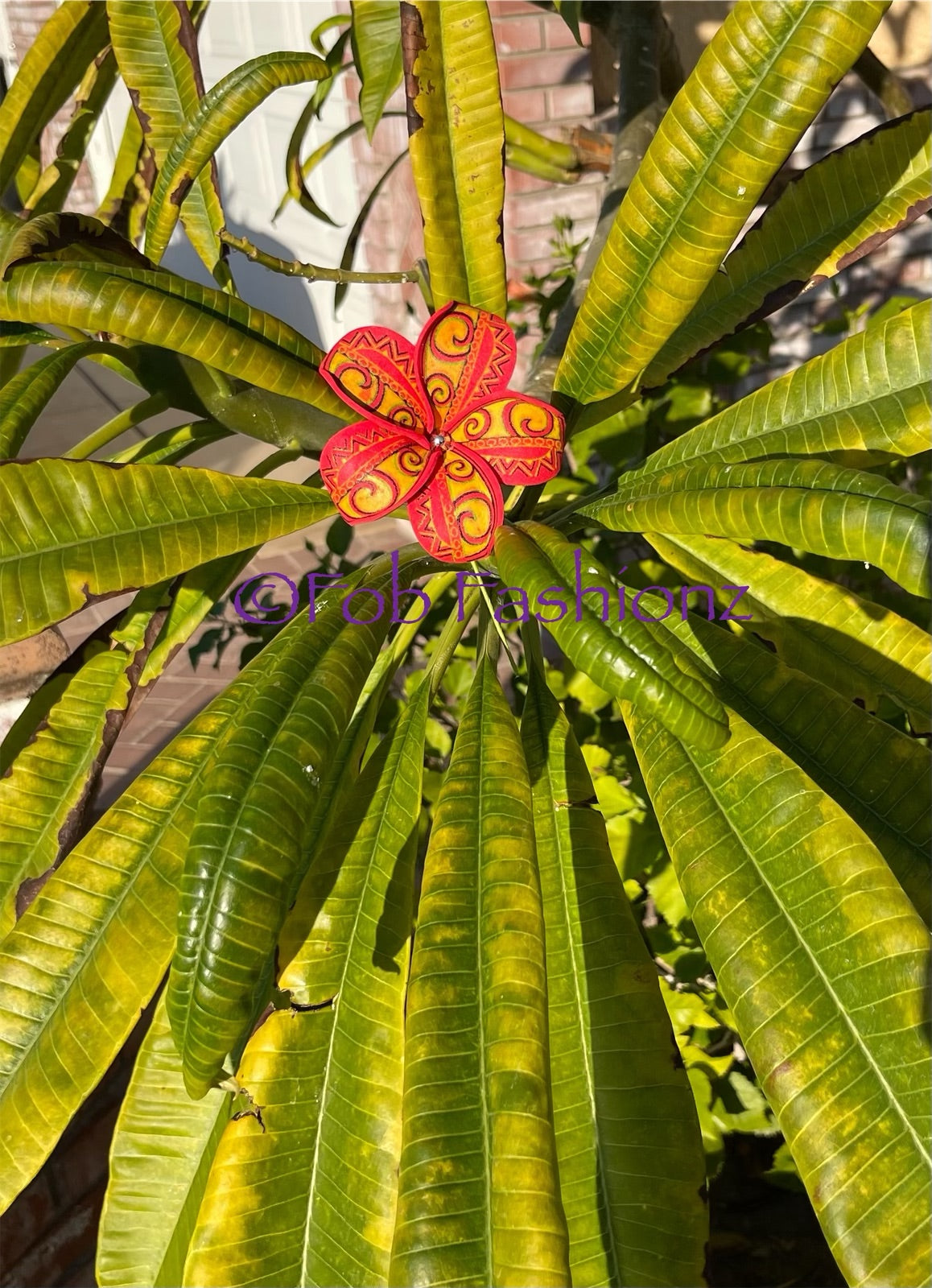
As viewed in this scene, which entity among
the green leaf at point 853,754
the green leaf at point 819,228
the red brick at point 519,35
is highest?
the red brick at point 519,35

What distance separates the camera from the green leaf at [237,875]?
497mm

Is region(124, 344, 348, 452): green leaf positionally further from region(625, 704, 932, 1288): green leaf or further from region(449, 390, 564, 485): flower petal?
region(625, 704, 932, 1288): green leaf

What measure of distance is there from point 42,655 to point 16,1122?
0.65 m

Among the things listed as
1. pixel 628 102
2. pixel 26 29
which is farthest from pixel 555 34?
pixel 26 29

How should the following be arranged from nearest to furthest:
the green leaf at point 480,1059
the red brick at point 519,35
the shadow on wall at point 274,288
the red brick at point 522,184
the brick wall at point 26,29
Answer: the green leaf at point 480,1059, the red brick at point 519,35, the red brick at point 522,184, the shadow on wall at point 274,288, the brick wall at point 26,29

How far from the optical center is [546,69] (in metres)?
2.11

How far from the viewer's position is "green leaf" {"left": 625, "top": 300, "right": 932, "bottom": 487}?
2.22ft

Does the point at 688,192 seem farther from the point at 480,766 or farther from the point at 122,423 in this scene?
the point at 122,423

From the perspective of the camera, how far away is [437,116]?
29.2 inches

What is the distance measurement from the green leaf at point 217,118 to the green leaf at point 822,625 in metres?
0.47

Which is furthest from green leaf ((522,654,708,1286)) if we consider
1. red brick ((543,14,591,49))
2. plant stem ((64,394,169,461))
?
red brick ((543,14,591,49))

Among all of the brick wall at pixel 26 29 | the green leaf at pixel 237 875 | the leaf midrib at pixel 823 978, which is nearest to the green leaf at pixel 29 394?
the green leaf at pixel 237 875

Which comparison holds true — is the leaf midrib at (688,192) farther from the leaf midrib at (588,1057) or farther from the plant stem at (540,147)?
the plant stem at (540,147)

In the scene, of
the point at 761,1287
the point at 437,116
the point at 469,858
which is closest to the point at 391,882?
the point at 469,858
